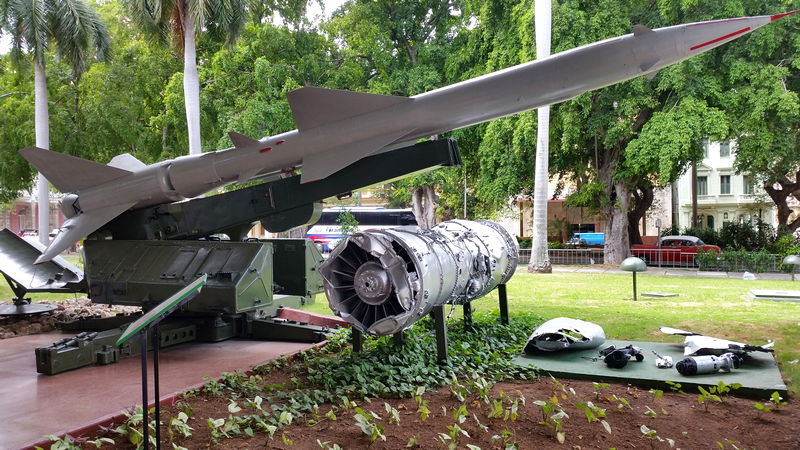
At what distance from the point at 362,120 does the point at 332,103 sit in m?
0.36

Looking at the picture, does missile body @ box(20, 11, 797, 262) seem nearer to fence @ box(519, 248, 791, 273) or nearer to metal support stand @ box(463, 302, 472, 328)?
metal support stand @ box(463, 302, 472, 328)

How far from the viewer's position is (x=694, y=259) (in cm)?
1933

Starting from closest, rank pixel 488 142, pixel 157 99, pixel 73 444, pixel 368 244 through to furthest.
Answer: pixel 73 444
pixel 368 244
pixel 488 142
pixel 157 99

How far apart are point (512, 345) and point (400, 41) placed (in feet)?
53.4

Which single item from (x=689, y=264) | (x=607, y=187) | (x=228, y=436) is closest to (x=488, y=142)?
(x=607, y=187)

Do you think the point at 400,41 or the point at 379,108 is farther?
the point at 400,41

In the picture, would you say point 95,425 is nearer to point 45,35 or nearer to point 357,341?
point 357,341

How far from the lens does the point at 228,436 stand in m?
4.16

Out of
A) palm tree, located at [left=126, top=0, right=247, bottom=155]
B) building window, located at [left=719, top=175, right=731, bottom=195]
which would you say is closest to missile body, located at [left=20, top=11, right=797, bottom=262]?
palm tree, located at [left=126, top=0, right=247, bottom=155]

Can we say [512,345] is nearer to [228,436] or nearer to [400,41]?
[228,436]

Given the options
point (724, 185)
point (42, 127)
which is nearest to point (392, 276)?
point (42, 127)

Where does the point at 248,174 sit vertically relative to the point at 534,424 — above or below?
above

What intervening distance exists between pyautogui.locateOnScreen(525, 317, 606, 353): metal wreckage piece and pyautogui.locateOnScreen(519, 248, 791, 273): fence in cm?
1385

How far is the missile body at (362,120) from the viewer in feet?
17.3
